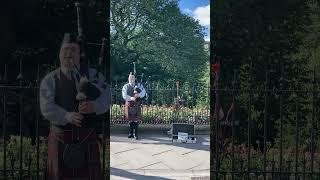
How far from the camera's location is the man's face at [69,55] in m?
6.23

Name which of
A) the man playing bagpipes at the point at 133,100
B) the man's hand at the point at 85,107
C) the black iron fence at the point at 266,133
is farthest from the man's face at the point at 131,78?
the black iron fence at the point at 266,133

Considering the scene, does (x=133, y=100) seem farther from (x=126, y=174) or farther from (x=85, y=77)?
(x=126, y=174)

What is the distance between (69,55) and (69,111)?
583 millimetres

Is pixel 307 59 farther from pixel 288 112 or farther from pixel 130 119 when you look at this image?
pixel 130 119

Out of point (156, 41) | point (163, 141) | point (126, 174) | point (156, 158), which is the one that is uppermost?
point (156, 41)

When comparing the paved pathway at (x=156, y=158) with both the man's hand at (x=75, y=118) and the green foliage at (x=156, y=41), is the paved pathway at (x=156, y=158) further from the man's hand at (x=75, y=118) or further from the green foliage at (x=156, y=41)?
the green foliage at (x=156, y=41)

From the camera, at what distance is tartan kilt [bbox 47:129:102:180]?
6293 mm

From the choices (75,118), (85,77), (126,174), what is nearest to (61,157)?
(75,118)

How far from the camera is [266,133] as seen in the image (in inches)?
255

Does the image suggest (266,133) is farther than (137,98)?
Yes

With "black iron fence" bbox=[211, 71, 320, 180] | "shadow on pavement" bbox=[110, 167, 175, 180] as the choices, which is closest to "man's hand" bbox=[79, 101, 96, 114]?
"shadow on pavement" bbox=[110, 167, 175, 180]

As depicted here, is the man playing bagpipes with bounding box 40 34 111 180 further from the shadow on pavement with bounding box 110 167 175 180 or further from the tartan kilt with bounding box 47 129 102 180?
the shadow on pavement with bounding box 110 167 175 180

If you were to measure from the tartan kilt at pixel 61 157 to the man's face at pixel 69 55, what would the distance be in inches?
27.8

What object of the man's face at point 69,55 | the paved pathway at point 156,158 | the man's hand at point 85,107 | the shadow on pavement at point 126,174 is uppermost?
the man's face at point 69,55
